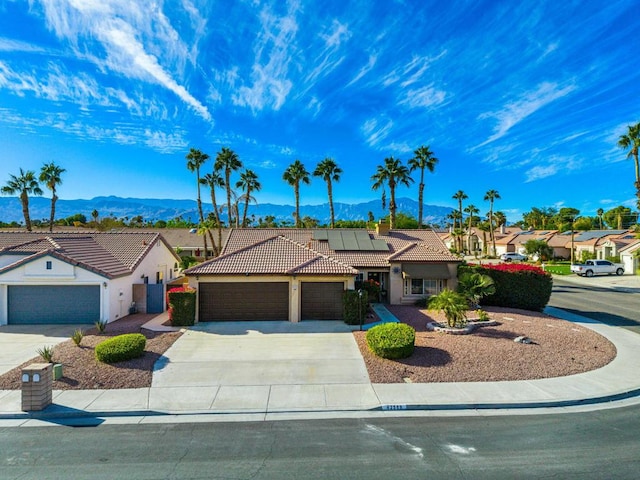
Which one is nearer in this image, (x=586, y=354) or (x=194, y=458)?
(x=194, y=458)

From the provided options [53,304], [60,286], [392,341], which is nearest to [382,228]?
[392,341]

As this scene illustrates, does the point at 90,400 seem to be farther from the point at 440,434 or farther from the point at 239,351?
the point at 440,434

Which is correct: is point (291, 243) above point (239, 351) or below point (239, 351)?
above

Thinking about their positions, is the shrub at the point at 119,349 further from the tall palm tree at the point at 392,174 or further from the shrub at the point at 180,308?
the tall palm tree at the point at 392,174

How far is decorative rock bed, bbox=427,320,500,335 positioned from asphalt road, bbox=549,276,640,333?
739 cm

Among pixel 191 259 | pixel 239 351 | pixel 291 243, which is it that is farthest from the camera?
pixel 191 259

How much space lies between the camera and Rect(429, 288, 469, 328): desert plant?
15.4 m

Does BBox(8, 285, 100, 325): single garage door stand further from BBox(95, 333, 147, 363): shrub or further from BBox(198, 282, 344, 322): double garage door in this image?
BBox(95, 333, 147, 363): shrub

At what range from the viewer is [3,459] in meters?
7.03

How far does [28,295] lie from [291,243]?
1326 centimetres

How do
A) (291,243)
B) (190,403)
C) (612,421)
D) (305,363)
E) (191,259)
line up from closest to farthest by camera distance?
1. (612,421)
2. (190,403)
3. (305,363)
4. (291,243)
5. (191,259)

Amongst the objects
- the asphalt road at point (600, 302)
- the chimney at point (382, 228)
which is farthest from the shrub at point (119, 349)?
the asphalt road at point (600, 302)

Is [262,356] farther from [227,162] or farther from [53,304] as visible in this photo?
[227,162]

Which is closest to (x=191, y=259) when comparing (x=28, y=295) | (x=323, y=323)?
(x=28, y=295)
